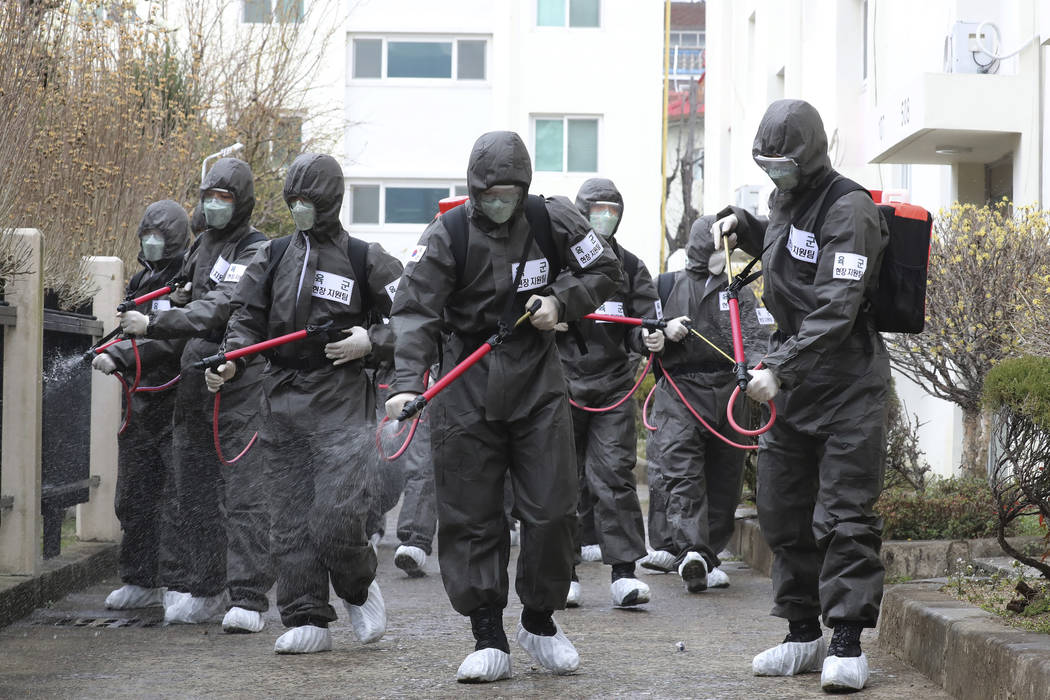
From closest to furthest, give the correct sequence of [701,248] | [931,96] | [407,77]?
[701,248]
[931,96]
[407,77]

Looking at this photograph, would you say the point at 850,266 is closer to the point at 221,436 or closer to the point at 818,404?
the point at 818,404

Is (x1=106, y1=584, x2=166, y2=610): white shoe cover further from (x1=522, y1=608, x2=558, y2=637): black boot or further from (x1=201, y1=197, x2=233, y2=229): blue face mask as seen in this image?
(x1=522, y1=608, x2=558, y2=637): black boot

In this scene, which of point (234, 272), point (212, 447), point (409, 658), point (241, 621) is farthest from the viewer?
point (212, 447)

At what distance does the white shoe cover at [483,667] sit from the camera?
5.39 m

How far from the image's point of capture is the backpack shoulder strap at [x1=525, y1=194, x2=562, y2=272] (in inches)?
225

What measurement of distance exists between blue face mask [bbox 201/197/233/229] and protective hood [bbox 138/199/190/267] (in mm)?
A: 652

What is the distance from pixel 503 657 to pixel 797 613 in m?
1.09

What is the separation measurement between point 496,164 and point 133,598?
3.44m

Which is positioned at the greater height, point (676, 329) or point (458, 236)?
point (458, 236)

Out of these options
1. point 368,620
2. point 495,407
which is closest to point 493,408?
point 495,407

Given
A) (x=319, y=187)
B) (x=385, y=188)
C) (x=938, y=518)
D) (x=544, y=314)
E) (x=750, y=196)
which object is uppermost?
(x=385, y=188)

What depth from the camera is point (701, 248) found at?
8742 millimetres

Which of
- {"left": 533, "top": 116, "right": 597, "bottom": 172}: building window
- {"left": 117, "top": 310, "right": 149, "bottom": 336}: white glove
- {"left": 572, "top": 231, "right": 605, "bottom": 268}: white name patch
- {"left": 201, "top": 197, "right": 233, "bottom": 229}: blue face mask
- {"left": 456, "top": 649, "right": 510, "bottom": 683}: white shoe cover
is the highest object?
{"left": 533, "top": 116, "right": 597, "bottom": 172}: building window

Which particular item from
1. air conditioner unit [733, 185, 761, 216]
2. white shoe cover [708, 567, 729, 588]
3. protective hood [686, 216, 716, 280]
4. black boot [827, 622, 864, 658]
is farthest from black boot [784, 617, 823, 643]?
air conditioner unit [733, 185, 761, 216]
